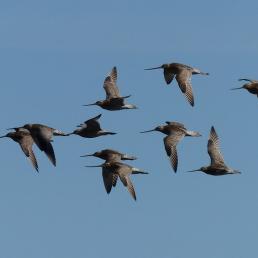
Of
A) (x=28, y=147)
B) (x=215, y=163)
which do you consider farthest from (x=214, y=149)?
(x=28, y=147)

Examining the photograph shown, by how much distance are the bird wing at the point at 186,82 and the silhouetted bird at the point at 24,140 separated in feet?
19.8

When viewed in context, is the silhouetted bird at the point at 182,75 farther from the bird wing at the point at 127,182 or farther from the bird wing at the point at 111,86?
the bird wing at the point at 127,182

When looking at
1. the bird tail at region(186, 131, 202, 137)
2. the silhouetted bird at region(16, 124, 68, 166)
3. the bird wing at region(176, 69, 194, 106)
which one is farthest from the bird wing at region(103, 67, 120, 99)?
the silhouetted bird at region(16, 124, 68, 166)

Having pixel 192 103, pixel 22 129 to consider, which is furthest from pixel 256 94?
pixel 22 129

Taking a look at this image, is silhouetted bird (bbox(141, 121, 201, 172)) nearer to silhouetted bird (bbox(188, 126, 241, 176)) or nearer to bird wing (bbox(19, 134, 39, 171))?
silhouetted bird (bbox(188, 126, 241, 176))

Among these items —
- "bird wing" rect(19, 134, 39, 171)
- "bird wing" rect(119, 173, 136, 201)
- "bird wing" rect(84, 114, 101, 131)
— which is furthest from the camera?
"bird wing" rect(19, 134, 39, 171)

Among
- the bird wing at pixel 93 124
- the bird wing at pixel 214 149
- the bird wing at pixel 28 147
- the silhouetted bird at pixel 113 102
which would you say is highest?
the silhouetted bird at pixel 113 102

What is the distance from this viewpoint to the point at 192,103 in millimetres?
50844

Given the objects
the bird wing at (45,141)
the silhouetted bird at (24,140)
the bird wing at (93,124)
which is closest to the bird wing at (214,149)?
the bird wing at (93,124)

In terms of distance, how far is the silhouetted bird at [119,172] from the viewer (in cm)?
4971

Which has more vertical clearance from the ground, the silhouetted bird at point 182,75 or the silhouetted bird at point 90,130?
the silhouetted bird at point 182,75

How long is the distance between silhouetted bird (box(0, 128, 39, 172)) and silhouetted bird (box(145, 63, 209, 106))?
5.73 meters

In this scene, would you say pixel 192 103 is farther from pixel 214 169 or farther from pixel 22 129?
pixel 22 129

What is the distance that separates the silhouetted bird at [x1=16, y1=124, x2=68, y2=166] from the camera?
4812cm
